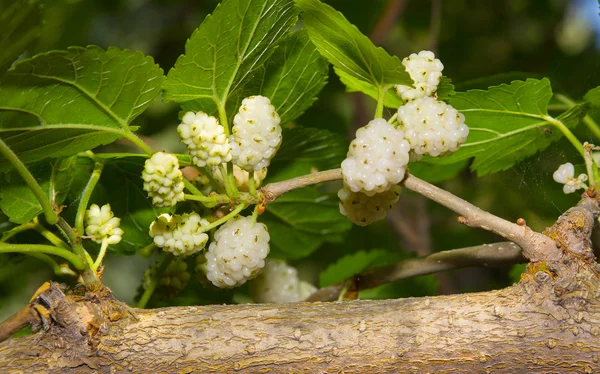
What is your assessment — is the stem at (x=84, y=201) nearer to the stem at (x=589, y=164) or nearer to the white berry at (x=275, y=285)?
the white berry at (x=275, y=285)

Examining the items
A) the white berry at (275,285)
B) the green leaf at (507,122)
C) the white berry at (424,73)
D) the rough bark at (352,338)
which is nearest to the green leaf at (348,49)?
the white berry at (424,73)

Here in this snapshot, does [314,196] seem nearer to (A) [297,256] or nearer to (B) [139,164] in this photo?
(A) [297,256]

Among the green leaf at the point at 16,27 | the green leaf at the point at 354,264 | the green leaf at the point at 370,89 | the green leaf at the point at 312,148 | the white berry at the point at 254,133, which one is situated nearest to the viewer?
the green leaf at the point at 16,27

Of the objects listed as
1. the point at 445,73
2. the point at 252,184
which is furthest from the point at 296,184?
the point at 445,73

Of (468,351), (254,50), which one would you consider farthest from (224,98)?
(468,351)

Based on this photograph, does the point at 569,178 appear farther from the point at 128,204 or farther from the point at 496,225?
the point at 128,204

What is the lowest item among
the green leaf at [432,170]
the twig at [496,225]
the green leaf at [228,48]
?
the twig at [496,225]
